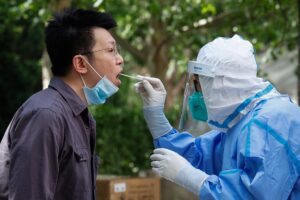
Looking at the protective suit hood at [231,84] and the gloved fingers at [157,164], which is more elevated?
the protective suit hood at [231,84]

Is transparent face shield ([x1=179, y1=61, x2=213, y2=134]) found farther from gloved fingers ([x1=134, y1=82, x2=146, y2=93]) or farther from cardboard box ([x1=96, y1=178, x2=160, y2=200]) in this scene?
cardboard box ([x1=96, y1=178, x2=160, y2=200])

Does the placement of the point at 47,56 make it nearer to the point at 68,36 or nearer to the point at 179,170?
the point at 68,36

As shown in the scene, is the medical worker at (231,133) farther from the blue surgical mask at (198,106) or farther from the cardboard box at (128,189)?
the cardboard box at (128,189)

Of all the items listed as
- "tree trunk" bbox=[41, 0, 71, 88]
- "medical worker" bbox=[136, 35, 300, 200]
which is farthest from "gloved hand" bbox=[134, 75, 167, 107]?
"tree trunk" bbox=[41, 0, 71, 88]

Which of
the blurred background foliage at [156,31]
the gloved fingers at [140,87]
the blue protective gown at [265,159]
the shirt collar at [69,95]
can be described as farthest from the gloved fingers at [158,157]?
the blurred background foliage at [156,31]

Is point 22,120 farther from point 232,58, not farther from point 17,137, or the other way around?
point 232,58

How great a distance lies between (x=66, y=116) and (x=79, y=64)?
323mm

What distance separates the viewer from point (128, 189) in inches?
204

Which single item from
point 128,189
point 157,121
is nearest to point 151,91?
point 157,121

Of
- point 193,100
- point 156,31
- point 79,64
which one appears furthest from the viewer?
point 156,31

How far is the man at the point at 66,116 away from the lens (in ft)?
7.59

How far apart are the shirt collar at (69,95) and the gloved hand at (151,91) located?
718mm

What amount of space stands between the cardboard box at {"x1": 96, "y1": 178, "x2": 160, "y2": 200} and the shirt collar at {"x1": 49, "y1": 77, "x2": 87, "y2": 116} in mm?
2522

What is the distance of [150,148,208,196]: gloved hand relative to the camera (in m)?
2.67
